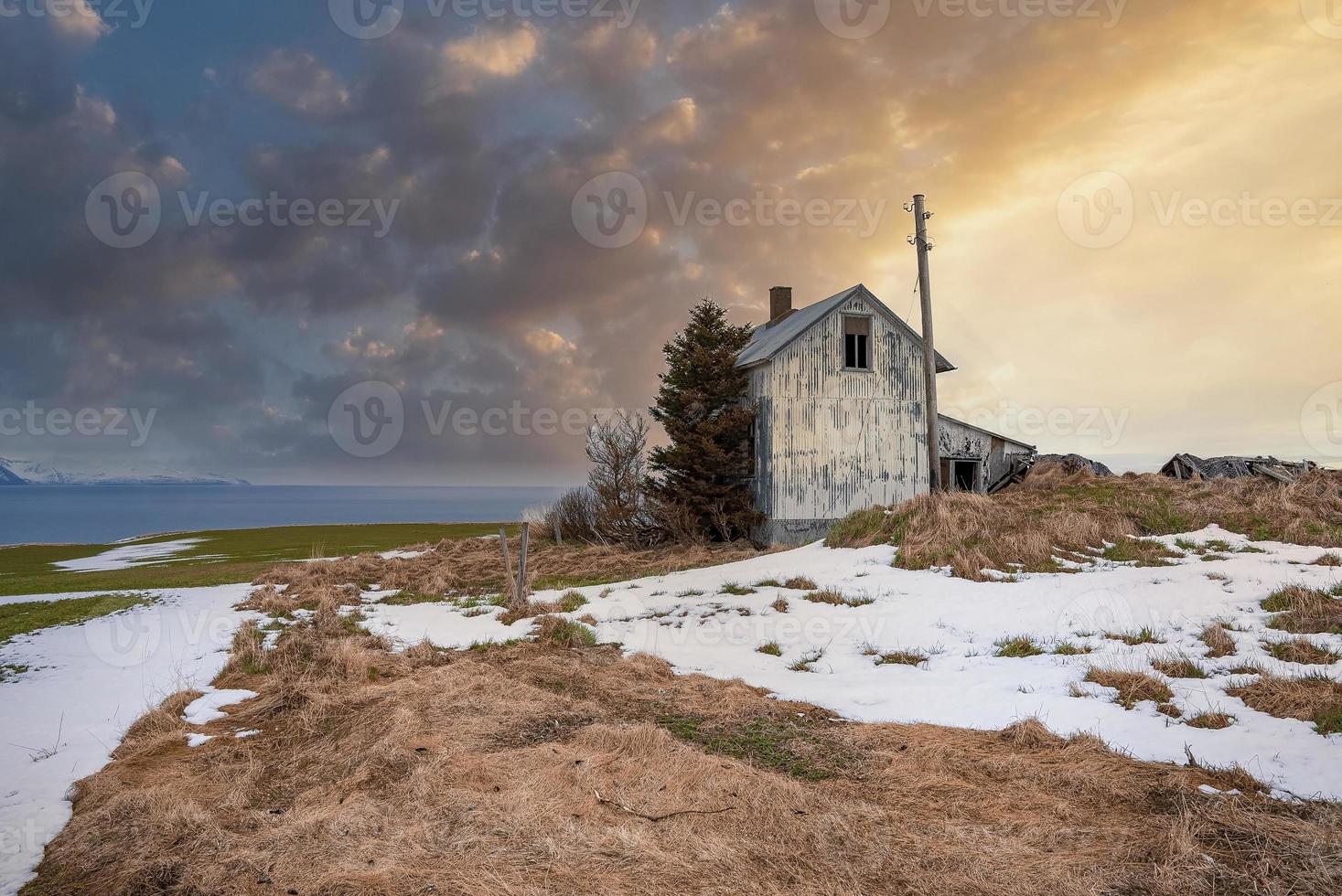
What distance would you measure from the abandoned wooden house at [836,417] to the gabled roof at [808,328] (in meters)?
0.04

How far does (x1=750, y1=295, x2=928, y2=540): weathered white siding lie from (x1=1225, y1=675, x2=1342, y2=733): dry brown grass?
15.0 meters

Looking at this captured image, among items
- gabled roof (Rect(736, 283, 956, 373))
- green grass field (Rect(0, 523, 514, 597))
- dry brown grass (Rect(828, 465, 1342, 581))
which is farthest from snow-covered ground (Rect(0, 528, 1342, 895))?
gabled roof (Rect(736, 283, 956, 373))

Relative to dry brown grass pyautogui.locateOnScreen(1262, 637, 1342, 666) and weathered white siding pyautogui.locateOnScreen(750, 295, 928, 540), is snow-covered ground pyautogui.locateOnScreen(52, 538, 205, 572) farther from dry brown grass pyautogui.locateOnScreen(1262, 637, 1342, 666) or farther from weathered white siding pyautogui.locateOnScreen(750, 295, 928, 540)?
dry brown grass pyautogui.locateOnScreen(1262, 637, 1342, 666)

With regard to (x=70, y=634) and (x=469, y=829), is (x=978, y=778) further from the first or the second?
(x=70, y=634)

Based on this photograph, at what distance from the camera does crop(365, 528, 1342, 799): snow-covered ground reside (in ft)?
18.1

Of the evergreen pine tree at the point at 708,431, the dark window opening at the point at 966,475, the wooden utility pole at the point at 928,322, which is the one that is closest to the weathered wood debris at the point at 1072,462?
the dark window opening at the point at 966,475

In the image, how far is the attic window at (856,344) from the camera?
21.8 m

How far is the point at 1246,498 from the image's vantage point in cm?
1285

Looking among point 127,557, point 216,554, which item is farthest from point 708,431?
point 127,557

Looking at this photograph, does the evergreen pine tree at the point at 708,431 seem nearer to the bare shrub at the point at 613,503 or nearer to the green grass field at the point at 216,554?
the bare shrub at the point at 613,503

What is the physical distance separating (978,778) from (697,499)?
16473 mm

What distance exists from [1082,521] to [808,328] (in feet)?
35.4

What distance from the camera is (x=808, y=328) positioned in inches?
832

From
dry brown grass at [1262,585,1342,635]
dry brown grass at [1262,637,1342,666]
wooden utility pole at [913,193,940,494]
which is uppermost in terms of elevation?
wooden utility pole at [913,193,940,494]
